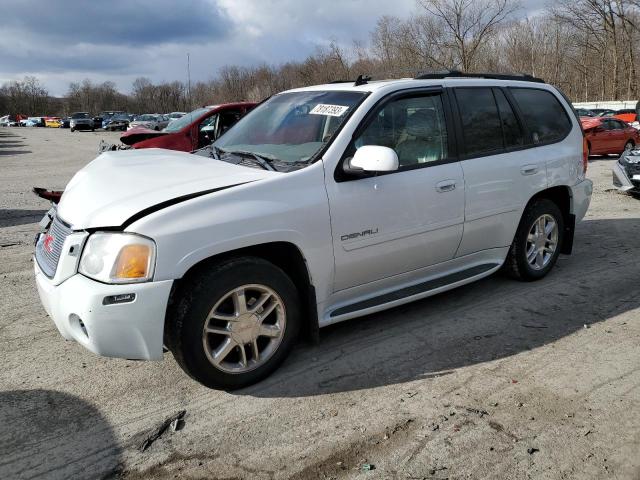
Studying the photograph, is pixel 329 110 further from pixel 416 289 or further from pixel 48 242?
pixel 48 242

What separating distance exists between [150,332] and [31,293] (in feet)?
8.74

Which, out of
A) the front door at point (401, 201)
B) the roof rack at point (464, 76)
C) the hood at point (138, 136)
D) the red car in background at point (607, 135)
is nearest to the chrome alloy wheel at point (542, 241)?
the front door at point (401, 201)

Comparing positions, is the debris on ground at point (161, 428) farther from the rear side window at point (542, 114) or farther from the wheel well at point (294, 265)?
the rear side window at point (542, 114)

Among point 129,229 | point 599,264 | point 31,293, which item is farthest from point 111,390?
point 599,264

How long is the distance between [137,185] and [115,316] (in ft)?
2.82

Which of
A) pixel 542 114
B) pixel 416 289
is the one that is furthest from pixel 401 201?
pixel 542 114

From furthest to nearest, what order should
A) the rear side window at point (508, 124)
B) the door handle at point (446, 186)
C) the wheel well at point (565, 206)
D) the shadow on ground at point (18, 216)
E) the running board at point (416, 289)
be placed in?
1. the shadow on ground at point (18, 216)
2. the wheel well at point (565, 206)
3. the rear side window at point (508, 124)
4. the door handle at point (446, 186)
5. the running board at point (416, 289)

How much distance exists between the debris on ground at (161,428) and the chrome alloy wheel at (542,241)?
11.3ft

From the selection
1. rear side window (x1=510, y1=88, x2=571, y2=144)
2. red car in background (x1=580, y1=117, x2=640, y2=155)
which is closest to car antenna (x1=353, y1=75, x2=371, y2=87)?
rear side window (x1=510, y1=88, x2=571, y2=144)

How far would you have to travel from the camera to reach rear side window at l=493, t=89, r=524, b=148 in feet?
15.2

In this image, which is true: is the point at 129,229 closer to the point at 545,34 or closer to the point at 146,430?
the point at 146,430

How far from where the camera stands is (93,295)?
280 centimetres

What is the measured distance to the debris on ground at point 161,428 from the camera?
279 centimetres

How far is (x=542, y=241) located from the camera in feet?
16.6
